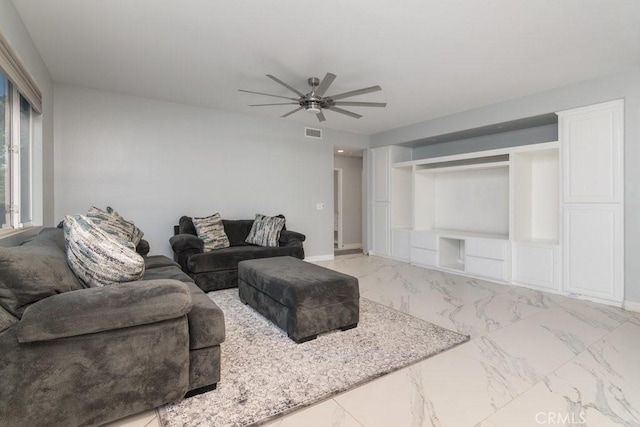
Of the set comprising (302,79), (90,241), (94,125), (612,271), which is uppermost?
(302,79)

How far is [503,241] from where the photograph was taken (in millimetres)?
4293

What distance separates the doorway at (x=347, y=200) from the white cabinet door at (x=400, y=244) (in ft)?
5.59

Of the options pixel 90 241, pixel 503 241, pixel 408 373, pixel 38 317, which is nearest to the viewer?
pixel 38 317

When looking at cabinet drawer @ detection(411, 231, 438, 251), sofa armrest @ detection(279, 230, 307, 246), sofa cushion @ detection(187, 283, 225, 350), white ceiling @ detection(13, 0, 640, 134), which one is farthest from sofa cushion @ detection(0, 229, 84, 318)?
cabinet drawer @ detection(411, 231, 438, 251)

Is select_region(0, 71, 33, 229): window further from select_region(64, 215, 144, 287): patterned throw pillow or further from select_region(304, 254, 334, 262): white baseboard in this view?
select_region(304, 254, 334, 262): white baseboard

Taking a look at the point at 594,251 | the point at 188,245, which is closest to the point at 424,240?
the point at 594,251

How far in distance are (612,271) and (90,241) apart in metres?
4.78

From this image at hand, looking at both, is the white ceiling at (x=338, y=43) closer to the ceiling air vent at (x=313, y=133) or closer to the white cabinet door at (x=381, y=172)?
the ceiling air vent at (x=313, y=133)

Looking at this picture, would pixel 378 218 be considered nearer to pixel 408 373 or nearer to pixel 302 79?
pixel 302 79

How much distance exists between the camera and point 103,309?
4.73 ft

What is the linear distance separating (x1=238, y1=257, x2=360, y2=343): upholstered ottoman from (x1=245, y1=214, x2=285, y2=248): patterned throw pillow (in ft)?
5.13

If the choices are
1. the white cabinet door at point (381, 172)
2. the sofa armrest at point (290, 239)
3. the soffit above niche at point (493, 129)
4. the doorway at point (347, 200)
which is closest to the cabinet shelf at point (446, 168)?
the soffit above niche at point (493, 129)

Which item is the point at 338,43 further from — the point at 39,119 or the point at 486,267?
the point at 486,267

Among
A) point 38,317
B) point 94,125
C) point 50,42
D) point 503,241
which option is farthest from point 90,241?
point 503,241
